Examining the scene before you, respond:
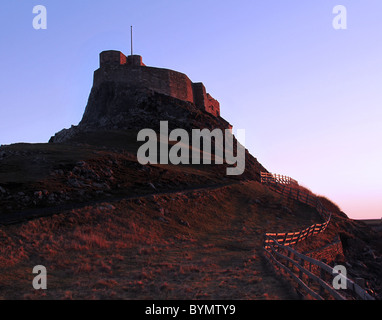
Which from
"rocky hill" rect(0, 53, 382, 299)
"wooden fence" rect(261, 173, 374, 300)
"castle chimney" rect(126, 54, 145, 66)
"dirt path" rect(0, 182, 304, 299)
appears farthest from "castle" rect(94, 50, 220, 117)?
"dirt path" rect(0, 182, 304, 299)

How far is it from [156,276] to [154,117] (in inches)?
2018

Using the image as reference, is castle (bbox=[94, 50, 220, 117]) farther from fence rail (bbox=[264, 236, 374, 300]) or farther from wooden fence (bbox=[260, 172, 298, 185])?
fence rail (bbox=[264, 236, 374, 300])

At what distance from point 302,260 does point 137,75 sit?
5792cm

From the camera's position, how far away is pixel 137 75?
218ft

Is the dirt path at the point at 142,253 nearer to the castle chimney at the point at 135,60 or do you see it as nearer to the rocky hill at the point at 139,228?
the rocky hill at the point at 139,228

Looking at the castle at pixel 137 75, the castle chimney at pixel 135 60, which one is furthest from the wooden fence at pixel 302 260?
the castle chimney at pixel 135 60

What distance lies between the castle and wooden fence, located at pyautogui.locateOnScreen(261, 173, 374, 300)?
1100 inches

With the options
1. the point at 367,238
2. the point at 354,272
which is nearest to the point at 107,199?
→ the point at 354,272

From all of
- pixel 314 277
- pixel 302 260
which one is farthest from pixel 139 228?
pixel 314 277

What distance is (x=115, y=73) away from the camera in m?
66.8

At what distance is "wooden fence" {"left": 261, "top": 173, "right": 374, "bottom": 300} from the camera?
10094 mm

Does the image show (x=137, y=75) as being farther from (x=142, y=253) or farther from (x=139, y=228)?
(x=142, y=253)

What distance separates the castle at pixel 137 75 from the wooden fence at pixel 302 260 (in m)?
27.9

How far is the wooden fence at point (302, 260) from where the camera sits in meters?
10.1
